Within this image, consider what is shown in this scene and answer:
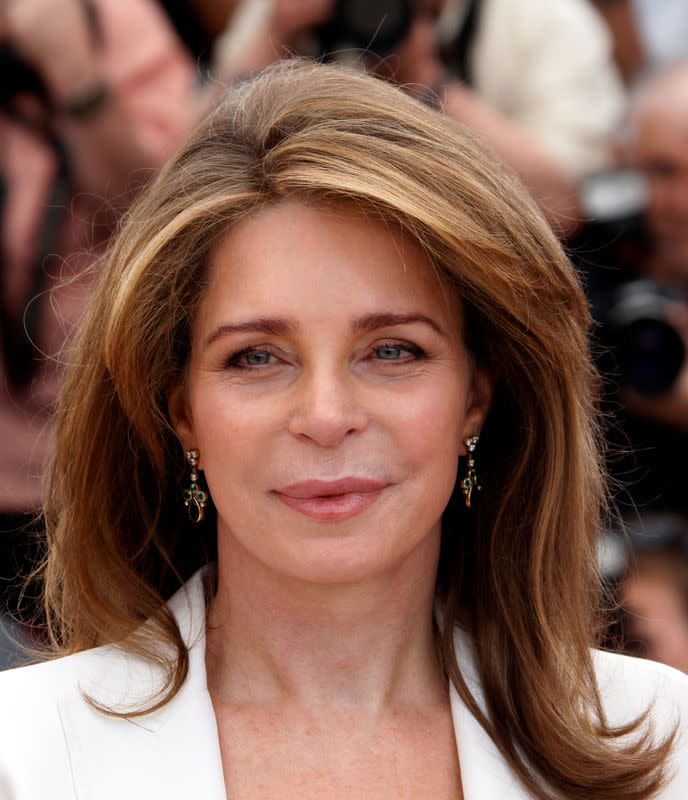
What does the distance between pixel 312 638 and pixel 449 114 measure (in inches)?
56.7

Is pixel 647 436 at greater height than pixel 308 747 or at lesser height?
greater

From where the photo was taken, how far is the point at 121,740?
224 cm

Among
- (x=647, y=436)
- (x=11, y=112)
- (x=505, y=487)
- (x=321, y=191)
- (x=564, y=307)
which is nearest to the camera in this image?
(x=321, y=191)

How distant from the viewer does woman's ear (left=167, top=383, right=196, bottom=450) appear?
2408 mm

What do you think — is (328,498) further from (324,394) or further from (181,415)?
(181,415)

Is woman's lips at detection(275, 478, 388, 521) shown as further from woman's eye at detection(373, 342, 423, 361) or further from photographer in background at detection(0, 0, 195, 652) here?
photographer in background at detection(0, 0, 195, 652)

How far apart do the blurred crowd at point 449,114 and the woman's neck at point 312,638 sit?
873 millimetres

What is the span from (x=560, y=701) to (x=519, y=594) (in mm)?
202

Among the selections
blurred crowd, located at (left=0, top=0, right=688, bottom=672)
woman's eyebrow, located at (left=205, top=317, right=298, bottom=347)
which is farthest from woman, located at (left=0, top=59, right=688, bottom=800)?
blurred crowd, located at (left=0, top=0, right=688, bottom=672)

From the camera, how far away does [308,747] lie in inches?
91.3

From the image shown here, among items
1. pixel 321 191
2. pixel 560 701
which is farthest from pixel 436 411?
pixel 560 701

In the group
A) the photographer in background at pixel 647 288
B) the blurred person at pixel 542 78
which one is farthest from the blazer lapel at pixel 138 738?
the blurred person at pixel 542 78

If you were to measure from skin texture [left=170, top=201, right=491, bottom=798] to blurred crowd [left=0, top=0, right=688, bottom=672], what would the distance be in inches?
35.6

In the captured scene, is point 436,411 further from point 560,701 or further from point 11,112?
point 11,112
